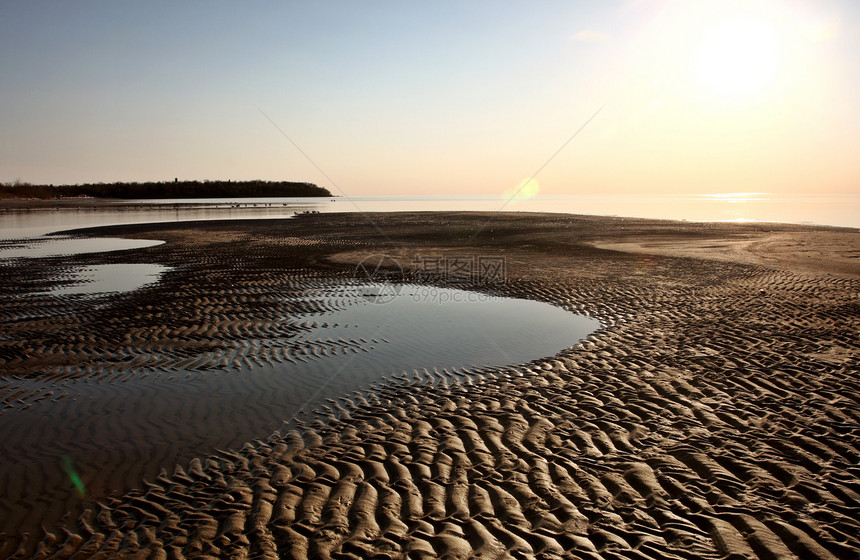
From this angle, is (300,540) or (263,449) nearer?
(300,540)

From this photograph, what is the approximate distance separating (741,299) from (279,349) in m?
13.4

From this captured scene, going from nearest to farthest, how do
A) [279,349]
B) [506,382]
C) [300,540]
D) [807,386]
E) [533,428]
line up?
[300,540] < [533,428] < [807,386] < [506,382] < [279,349]

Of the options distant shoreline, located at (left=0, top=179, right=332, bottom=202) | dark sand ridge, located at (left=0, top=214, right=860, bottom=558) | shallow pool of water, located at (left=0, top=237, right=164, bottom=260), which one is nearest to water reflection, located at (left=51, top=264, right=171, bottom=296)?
dark sand ridge, located at (left=0, top=214, right=860, bottom=558)

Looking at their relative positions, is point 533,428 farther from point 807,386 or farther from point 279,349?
point 279,349

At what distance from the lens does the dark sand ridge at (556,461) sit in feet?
14.8

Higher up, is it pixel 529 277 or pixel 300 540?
pixel 529 277

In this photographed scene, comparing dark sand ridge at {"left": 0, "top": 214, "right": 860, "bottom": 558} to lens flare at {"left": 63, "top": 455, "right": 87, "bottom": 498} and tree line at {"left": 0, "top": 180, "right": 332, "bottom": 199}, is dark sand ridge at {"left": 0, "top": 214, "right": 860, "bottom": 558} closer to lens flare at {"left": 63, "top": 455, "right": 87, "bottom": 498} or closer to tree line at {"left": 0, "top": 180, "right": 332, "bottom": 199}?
lens flare at {"left": 63, "top": 455, "right": 87, "bottom": 498}

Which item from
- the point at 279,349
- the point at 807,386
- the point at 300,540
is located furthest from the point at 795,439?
the point at 279,349

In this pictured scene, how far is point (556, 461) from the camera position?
19.2ft

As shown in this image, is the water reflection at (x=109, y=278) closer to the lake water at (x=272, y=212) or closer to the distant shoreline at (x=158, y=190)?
the lake water at (x=272, y=212)

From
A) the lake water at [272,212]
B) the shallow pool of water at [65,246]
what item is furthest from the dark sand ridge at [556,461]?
the lake water at [272,212]

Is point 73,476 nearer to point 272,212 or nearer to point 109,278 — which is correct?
point 109,278

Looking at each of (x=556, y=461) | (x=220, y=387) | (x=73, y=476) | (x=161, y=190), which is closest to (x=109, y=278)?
(x=220, y=387)

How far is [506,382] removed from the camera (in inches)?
338
